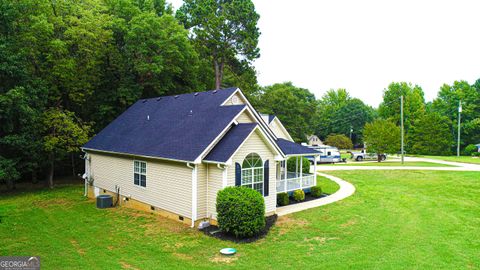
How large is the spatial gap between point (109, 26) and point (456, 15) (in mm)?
25615

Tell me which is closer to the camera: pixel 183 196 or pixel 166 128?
pixel 183 196

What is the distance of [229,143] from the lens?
12742 millimetres

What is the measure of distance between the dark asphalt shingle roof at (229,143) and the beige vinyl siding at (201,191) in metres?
0.60

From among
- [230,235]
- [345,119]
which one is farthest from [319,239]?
[345,119]

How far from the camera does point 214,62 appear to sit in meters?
37.7

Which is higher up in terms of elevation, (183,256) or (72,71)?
(72,71)

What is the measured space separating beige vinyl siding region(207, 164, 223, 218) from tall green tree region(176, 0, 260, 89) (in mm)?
25221

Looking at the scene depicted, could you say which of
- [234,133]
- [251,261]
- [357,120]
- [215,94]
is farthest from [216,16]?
[357,120]

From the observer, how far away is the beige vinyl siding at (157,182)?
12.9 m

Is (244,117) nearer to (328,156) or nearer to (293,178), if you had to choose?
(293,178)

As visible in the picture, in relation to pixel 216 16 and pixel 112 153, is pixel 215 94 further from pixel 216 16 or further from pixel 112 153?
pixel 216 16

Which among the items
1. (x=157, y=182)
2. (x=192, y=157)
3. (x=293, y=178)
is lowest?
(x=293, y=178)

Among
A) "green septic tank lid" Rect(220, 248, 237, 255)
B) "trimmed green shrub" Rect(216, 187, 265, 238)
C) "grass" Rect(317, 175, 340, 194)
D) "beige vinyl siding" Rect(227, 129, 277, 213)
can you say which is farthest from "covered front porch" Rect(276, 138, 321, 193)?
"green septic tank lid" Rect(220, 248, 237, 255)

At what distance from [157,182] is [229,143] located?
4.11 meters
